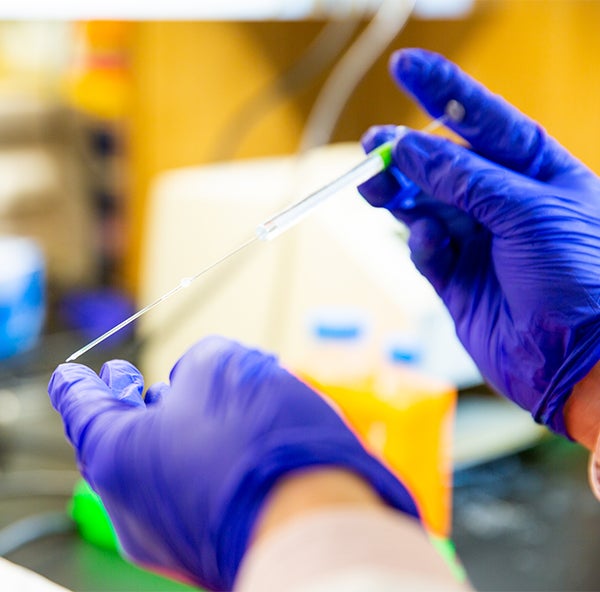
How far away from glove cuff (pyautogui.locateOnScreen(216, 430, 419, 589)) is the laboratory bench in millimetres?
452

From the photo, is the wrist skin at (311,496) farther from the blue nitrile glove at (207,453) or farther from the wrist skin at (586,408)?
the wrist skin at (586,408)

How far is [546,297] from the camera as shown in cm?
64

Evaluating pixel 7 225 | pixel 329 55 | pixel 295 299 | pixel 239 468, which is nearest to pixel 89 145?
pixel 7 225

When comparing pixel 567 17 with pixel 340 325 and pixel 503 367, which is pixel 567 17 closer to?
pixel 340 325

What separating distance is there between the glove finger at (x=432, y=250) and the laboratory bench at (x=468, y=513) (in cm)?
30

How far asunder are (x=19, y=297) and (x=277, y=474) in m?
1.09

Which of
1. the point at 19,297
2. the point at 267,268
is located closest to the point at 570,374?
the point at 267,268

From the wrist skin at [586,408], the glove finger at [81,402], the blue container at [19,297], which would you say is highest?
the glove finger at [81,402]

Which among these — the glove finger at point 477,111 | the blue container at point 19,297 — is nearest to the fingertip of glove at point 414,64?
the glove finger at point 477,111

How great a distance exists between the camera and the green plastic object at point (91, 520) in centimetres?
97

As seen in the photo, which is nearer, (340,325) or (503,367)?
(503,367)

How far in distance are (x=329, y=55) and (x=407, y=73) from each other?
123cm

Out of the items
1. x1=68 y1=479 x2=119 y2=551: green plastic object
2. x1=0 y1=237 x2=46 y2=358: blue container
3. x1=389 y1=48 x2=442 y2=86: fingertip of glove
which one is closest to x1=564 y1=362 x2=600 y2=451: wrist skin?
x1=389 y1=48 x2=442 y2=86: fingertip of glove

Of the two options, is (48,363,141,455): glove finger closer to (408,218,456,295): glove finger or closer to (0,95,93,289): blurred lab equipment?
(408,218,456,295): glove finger
